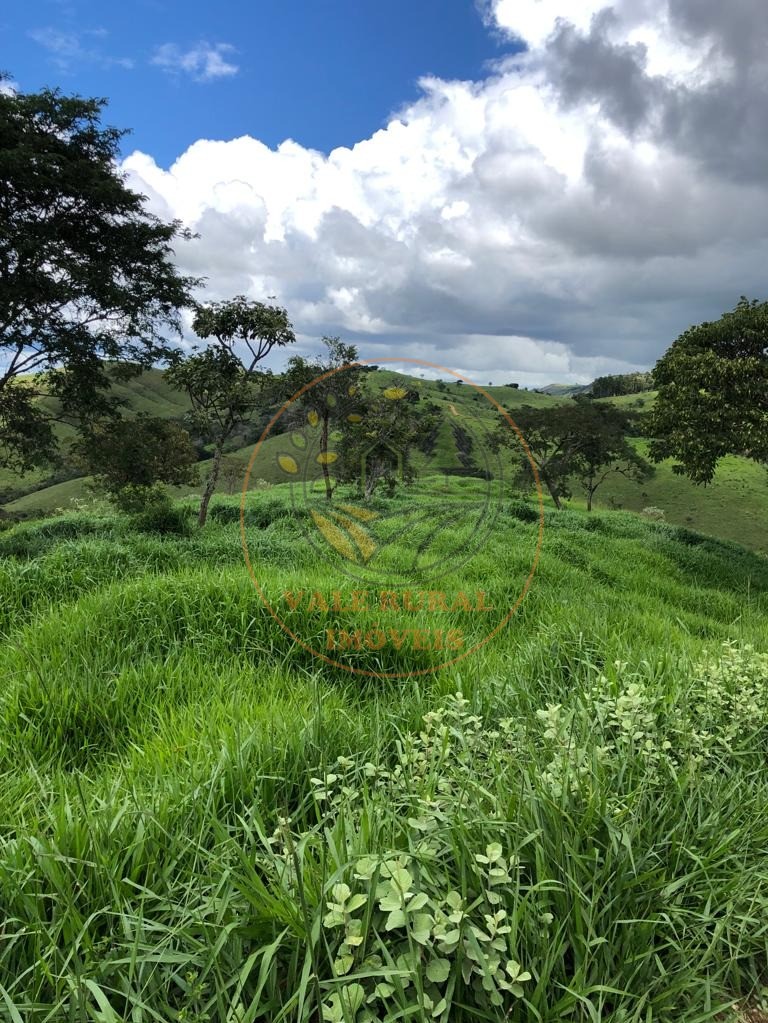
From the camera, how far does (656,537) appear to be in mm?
16344

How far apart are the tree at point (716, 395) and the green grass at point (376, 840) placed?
1227cm

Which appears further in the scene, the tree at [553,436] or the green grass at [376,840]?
the tree at [553,436]

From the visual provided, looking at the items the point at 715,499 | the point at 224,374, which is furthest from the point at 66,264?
the point at 715,499

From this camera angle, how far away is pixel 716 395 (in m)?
14.2

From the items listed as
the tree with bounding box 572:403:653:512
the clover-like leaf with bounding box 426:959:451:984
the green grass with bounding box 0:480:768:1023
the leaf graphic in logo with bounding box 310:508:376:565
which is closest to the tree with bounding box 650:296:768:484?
the leaf graphic in logo with bounding box 310:508:376:565

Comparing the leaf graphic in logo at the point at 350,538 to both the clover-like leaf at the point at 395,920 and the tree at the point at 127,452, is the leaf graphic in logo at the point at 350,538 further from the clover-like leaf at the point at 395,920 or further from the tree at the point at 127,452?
the tree at the point at 127,452

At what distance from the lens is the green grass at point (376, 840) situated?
1.59 metres

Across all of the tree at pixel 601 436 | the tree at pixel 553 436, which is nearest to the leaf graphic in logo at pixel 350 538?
the tree at pixel 553 436

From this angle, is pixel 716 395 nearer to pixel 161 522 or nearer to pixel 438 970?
pixel 161 522

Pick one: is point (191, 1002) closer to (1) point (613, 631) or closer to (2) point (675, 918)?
(2) point (675, 918)

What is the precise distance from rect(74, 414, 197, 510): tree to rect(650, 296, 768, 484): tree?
1651 cm

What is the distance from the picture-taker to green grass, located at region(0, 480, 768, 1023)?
62.7 inches

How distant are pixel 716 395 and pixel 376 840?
16.2m

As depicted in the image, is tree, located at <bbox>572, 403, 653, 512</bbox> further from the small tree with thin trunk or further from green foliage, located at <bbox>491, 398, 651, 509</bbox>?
the small tree with thin trunk
